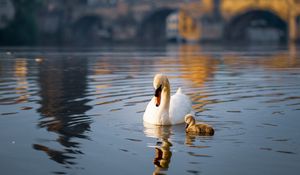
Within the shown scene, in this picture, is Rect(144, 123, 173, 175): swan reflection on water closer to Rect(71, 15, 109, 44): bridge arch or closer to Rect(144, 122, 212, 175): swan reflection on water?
Rect(144, 122, 212, 175): swan reflection on water

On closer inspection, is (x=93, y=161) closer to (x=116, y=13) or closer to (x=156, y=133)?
(x=156, y=133)

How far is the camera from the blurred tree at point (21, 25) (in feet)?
197

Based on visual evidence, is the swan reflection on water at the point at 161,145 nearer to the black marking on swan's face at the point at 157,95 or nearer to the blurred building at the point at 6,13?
the black marking on swan's face at the point at 157,95

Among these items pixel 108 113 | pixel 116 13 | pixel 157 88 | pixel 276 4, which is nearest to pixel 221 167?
pixel 157 88

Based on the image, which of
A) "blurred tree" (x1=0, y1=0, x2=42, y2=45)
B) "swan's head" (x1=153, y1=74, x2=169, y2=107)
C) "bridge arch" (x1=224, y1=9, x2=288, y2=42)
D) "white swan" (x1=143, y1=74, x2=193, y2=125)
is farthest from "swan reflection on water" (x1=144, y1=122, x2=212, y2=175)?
"bridge arch" (x1=224, y1=9, x2=288, y2=42)

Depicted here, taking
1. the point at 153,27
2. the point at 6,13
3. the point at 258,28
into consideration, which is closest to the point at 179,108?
the point at 6,13

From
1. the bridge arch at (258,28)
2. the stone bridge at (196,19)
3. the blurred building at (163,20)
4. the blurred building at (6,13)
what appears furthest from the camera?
the bridge arch at (258,28)

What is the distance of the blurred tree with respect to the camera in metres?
60.1

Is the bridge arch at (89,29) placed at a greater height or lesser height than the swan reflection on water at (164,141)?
lesser

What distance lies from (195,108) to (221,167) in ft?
16.3

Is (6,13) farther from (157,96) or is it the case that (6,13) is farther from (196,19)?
(157,96)

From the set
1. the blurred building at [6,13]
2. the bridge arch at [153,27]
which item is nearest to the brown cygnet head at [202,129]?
the blurred building at [6,13]

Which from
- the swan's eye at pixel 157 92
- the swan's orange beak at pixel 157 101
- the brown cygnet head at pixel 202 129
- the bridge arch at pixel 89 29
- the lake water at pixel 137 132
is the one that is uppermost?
the swan's eye at pixel 157 92

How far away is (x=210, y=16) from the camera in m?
83.4
